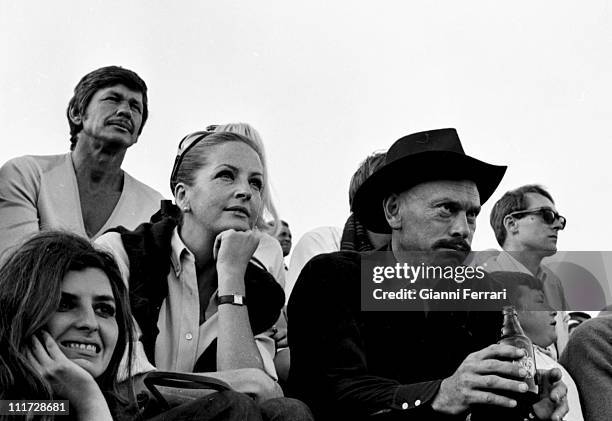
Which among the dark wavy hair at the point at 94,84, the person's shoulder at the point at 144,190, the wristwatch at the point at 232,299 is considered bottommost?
the wristwatch at the point at 232,299

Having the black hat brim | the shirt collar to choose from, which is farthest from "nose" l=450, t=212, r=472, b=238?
the shirt collar

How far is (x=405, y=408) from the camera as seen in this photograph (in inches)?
114

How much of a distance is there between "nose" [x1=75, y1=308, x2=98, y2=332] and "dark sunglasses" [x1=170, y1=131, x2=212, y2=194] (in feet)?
4.06

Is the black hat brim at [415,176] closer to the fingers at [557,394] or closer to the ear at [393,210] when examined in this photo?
the ear at [393,210]

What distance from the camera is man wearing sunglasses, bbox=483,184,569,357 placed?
16.6 ft

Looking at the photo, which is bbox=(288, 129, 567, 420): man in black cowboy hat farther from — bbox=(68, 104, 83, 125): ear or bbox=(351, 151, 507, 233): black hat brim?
bbox=(68, 104, 83, 125): ear

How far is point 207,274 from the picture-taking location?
3.66m

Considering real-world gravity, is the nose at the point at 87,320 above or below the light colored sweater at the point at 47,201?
below

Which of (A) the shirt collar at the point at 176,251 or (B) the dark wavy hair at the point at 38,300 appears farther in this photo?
(A) the shirt collar at the point at 176,251

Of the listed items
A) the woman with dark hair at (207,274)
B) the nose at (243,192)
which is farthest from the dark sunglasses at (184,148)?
the nose at (243,192)

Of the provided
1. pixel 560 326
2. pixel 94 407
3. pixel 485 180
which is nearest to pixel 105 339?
pixel 94 407

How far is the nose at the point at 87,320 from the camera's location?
268 cm

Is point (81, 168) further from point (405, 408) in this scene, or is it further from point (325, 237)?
point (405, 408)

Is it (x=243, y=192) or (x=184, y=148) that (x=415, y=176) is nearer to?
(x=243, y=192)
